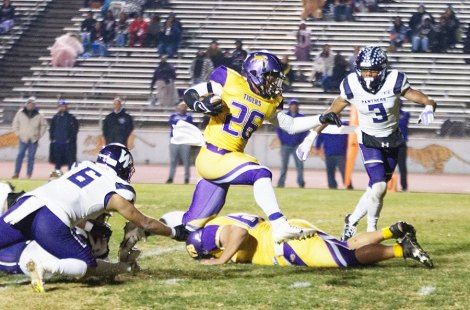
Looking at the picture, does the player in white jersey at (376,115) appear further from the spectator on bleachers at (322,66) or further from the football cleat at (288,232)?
the spectator on bleachers at (322,66)

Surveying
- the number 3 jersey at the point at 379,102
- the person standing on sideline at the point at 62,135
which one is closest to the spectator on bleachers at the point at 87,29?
the person standing on sideline at the point at 62,135

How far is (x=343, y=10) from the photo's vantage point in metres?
25.8

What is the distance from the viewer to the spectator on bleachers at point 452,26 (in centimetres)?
2381

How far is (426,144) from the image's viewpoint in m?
20.8

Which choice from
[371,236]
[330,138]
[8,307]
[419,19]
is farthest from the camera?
[419,19]

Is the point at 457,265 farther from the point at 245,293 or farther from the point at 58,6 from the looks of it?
the point at 58,6

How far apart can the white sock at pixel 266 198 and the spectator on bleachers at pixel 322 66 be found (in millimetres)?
16230

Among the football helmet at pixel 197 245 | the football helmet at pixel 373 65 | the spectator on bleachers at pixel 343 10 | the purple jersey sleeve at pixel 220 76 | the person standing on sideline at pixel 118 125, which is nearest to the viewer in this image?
the football helmet at pixel 197 245

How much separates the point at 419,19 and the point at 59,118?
33.5 feet

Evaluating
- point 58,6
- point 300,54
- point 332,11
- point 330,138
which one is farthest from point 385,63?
point 58,6

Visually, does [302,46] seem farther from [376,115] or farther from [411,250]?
[411,250]

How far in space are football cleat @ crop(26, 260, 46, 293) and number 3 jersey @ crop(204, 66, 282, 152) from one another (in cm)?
204

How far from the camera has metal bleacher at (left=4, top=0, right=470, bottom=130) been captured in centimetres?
2350

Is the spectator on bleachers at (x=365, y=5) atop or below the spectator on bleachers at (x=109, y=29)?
atop
